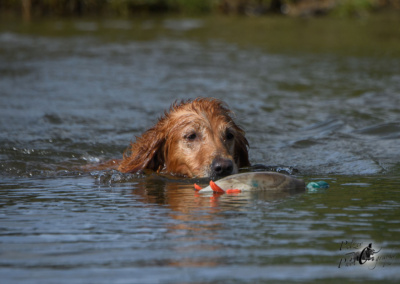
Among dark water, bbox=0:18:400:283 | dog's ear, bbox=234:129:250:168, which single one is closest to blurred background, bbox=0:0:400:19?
dark water, bbox=0:18:400:283

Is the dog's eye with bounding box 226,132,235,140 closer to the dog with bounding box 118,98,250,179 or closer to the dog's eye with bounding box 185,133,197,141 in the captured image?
the dog with bounding box 118,98,250,179

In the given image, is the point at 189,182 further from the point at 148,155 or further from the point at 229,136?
the point at 148,155

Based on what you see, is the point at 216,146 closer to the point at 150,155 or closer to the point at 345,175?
the point at 150,155

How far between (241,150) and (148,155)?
1.05 m

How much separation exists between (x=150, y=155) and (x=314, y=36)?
54.9 ft

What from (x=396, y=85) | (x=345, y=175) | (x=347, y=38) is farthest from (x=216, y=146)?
(x=347, y=38)

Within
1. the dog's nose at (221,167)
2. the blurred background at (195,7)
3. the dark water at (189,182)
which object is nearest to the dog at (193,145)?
the dog's nose at (221,167)

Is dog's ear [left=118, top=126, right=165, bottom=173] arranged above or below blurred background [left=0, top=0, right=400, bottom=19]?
below

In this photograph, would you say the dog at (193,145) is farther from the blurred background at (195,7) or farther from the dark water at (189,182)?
the blurred background at (195,7)

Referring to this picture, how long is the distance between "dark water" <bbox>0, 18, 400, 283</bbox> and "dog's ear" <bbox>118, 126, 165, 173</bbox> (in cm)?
29

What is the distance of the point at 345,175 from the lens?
8.08 meters

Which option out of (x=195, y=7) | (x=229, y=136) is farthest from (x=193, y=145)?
(x=195, y=7)

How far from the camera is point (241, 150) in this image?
8375 mm

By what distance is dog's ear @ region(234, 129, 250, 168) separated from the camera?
8.26 m
